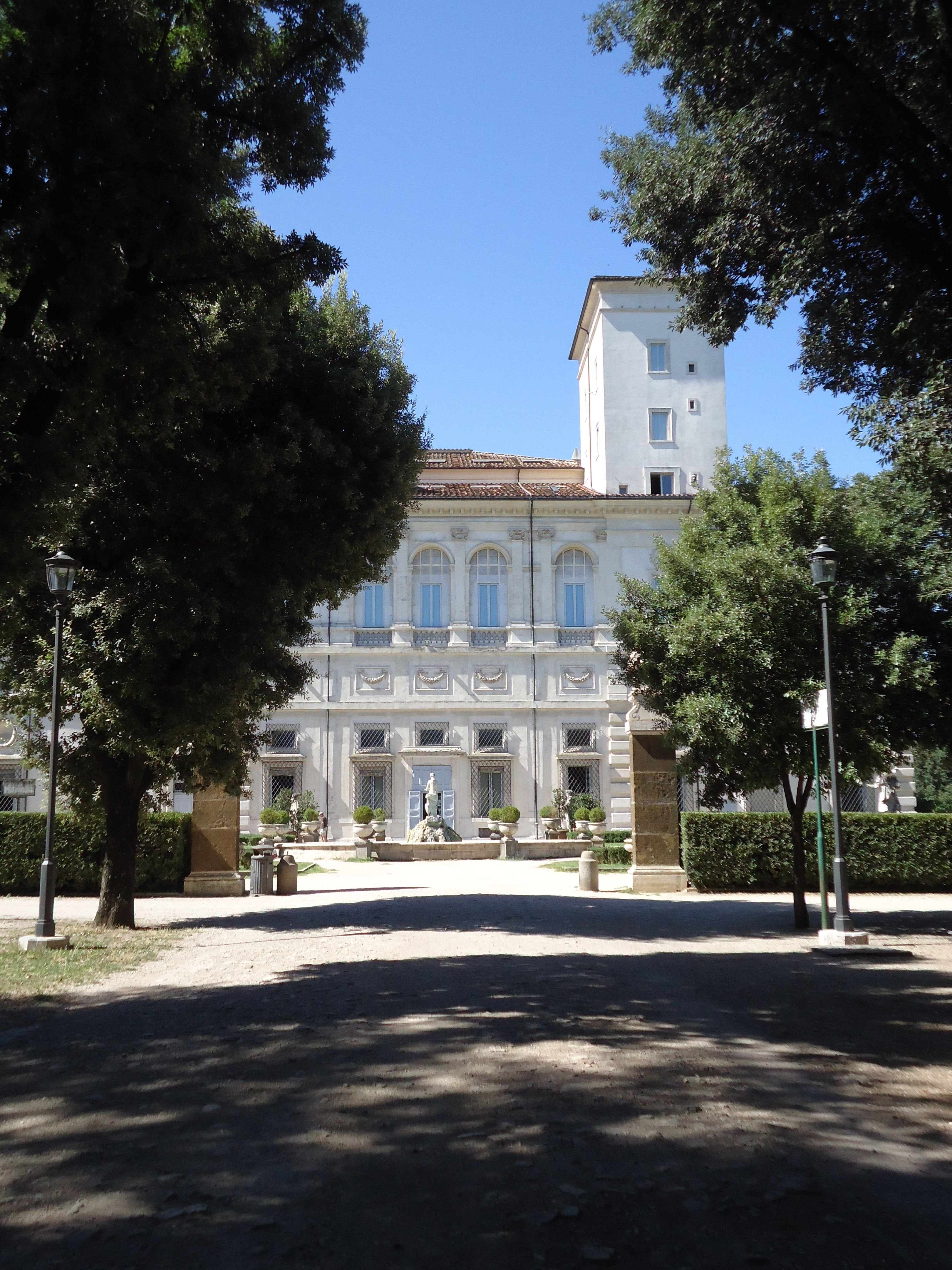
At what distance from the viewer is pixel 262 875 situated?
21.3 m

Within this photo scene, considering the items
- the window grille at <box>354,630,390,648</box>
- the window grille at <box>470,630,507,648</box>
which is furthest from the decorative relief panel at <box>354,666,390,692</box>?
Answer: the window grille at <box>470,630,507,648</box>

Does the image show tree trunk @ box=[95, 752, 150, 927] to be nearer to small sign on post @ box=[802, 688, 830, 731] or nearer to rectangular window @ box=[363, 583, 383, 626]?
small sign on post @ box=[802, 688, 830, 731]

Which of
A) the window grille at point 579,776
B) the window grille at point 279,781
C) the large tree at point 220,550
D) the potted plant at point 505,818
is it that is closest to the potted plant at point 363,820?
the window grille at point 279,781

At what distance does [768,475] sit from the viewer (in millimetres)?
16547

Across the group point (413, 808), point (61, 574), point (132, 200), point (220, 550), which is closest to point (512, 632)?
point (413, 808)

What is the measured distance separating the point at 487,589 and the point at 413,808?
919 centimetres

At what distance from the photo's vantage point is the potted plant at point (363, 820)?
119ft

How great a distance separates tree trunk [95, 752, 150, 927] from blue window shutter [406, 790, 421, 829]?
24.4 meters

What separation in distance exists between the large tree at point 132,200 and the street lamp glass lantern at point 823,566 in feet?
21.5

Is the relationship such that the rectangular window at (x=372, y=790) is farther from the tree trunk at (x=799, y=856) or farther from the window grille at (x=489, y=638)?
the tree trunk at (x=799, y=856)

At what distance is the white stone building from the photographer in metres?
40.5

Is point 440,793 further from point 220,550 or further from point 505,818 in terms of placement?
point 220,550

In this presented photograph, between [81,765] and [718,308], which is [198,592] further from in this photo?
[718,308]

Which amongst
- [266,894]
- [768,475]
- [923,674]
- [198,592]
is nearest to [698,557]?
[768,475]
